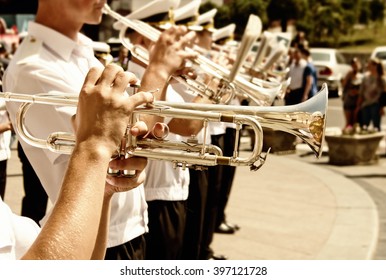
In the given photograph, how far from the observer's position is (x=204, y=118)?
6.44 ft

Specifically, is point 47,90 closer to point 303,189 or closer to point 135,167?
point 135,167

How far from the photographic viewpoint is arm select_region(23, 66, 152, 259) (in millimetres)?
1366

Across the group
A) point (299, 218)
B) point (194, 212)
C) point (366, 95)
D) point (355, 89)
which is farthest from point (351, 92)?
point (194, 212)

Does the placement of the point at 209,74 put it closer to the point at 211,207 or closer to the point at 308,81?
the point at 211,207

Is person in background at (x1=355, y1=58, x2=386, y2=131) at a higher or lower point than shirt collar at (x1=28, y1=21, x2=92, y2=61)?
lower

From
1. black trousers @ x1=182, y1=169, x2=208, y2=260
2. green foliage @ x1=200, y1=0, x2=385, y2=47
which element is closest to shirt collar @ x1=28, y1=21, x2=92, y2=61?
black trousers @ x1=182, y1=169, x2=208, y2=260

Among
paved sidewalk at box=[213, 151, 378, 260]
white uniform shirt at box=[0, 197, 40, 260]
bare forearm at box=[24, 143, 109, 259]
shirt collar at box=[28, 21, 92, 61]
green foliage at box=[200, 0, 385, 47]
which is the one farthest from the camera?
green foliage at box=[200, 0, 385, 47]

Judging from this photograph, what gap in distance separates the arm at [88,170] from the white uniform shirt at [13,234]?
15 cm

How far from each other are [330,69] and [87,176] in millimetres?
18656

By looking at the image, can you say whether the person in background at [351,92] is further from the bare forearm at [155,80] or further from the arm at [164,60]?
the bare forearm at [155,80]

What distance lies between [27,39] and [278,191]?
5026mm

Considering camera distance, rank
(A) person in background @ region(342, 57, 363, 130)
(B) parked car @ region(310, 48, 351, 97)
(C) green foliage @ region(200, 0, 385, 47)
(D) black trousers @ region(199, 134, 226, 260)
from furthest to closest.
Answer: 1. (C) green foliage @ region(200, 0, 385, 47)
2. (B) parked car @ region(310, 48, 351, 97)
3. (A) person in background @ region(342, 57, 363, 130)
4. (D) black trousers @ region(199, 134, 226, 260)

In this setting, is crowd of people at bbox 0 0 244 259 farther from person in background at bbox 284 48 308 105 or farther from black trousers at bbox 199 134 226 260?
person in background at bbox 284 48 308 105
